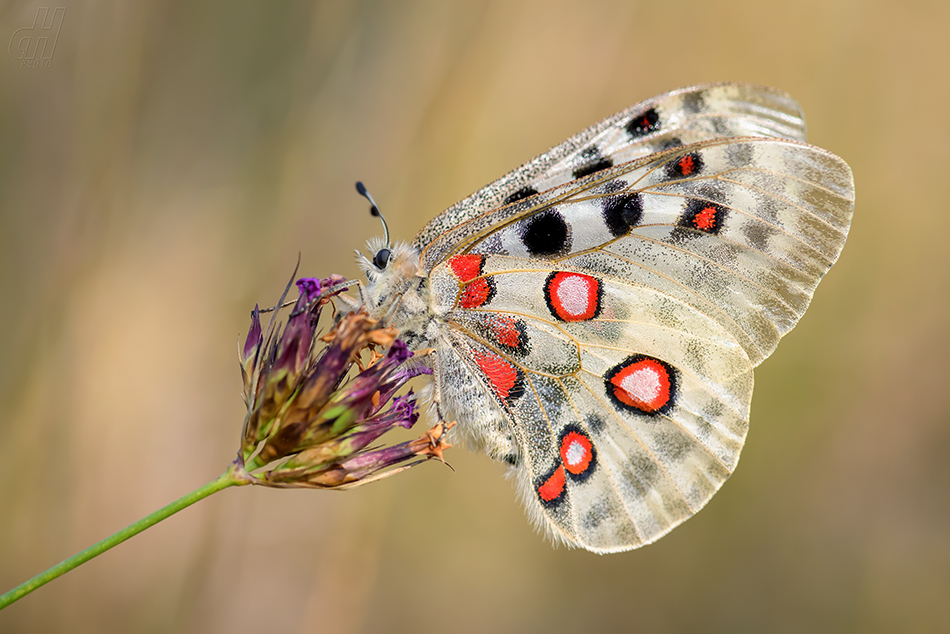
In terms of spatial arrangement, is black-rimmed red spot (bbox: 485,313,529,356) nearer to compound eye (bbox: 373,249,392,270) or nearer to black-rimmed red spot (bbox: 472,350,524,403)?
black-rimmed red spot (bbox: 472,350,524,403)

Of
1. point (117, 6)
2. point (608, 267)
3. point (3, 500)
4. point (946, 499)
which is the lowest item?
point (3, 500)

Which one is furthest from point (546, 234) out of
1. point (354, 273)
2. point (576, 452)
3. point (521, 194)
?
point (354, 273)

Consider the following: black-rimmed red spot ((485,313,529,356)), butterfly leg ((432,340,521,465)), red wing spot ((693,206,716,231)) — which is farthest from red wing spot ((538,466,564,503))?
red wing spot ((693,206,716,231))

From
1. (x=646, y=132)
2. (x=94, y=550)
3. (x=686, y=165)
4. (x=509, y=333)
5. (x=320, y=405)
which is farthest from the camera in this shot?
(x=646, y=132)

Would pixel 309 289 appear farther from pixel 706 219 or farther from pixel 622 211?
pixel 706 219

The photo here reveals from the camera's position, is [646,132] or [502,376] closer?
[502,376]

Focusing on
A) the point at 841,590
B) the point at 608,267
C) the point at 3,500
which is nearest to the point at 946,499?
the point at 841,590

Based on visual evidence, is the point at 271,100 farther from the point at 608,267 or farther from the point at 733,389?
the point at 733,389
